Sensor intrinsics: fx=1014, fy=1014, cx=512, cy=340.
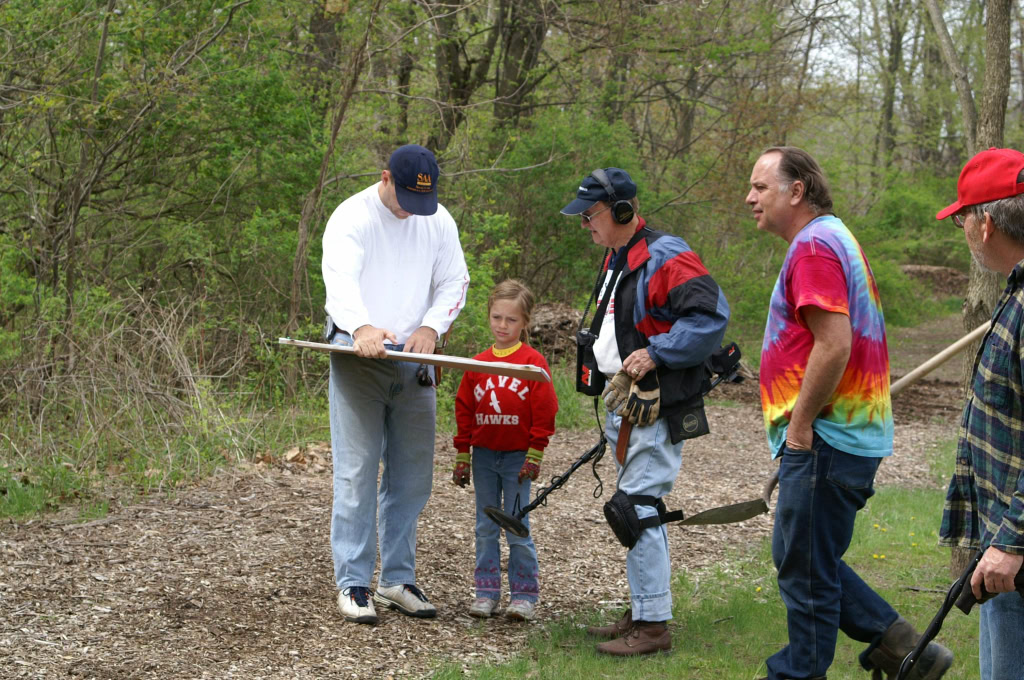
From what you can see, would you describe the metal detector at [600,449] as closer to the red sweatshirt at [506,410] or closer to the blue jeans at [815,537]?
the red sweatshirt at [506,410]

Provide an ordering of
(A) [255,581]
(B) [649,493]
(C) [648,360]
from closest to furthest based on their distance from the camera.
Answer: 1. (C) [648,360]
2. (B) [649,493]
3. (A) [255,581]

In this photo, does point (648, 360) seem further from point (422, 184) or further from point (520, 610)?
point (520, 610)

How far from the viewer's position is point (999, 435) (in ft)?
8.89

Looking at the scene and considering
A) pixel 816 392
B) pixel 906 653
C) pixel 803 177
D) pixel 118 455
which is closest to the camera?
pixel 816 392

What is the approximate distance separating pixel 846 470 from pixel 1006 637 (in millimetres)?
931

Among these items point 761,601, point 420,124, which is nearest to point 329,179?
point 420,124

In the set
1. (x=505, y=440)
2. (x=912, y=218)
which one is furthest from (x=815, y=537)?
(x=912, y=218)

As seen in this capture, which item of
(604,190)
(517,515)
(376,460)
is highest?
(604,190)

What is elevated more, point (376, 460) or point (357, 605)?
point (376, 460)

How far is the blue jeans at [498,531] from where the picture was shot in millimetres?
4996

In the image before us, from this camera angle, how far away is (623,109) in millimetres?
14984

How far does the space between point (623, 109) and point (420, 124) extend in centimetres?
398

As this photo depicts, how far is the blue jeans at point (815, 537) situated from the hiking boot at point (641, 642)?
0.85 metres

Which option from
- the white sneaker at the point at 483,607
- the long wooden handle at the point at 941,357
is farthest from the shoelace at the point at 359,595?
the long wooden handle at the point at 941,357
